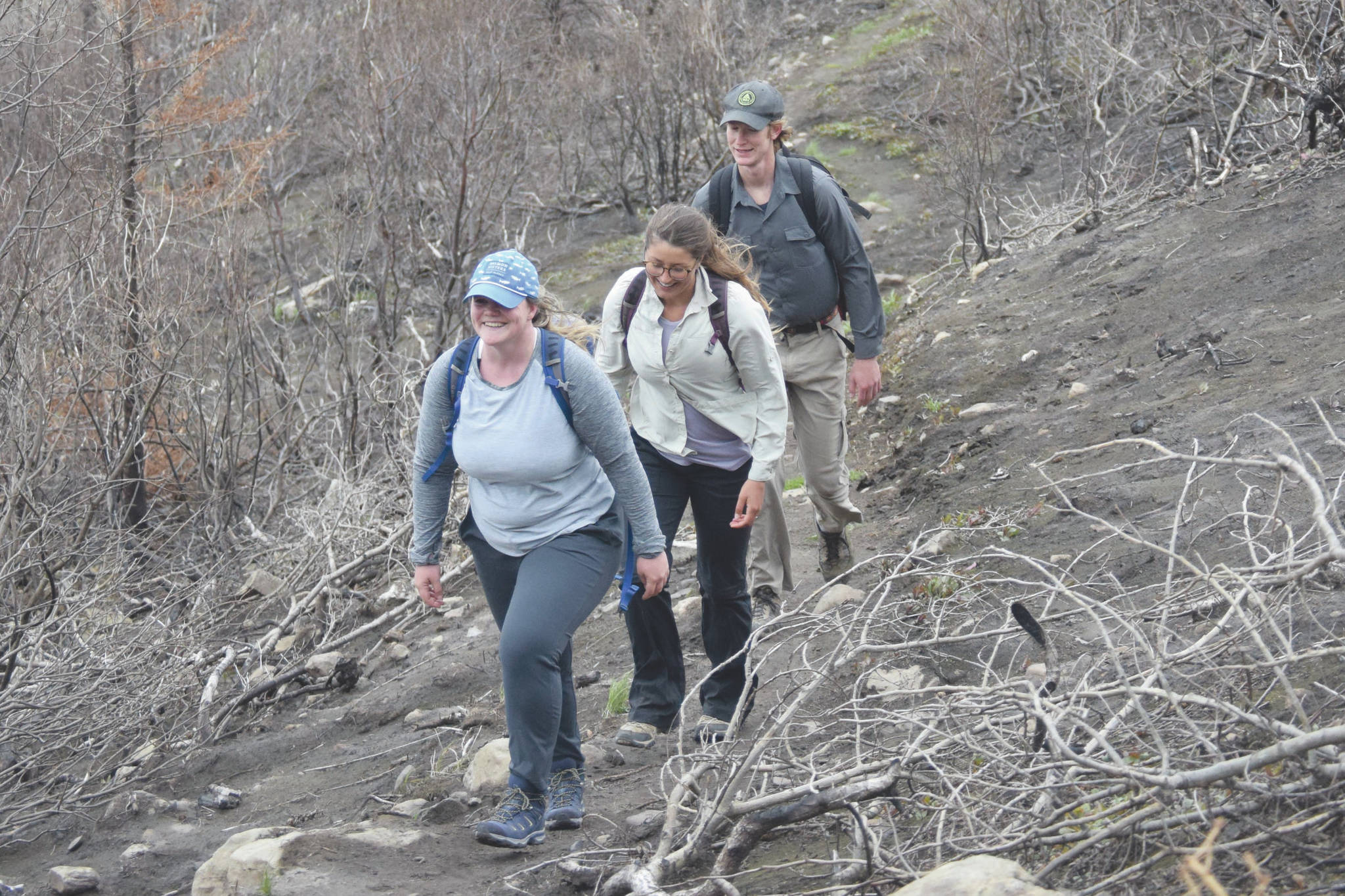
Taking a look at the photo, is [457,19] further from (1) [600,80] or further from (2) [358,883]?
(2) [358,883]

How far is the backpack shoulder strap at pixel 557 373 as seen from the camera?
11.1 ft

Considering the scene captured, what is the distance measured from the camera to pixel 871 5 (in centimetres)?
2078

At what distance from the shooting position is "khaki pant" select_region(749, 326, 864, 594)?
15.8 feet

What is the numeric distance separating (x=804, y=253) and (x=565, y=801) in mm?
2153

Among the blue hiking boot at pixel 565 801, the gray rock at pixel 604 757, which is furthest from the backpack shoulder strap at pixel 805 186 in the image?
the blue hiking boot at pixel 565 801

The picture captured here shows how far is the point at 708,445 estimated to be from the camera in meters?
4.03

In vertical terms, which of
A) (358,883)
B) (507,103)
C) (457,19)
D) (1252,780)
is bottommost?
(358,883)

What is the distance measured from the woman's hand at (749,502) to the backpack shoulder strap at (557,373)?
2.40 feet

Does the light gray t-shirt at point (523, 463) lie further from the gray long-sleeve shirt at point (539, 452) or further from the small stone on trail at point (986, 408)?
the small stone on trail at point (986, 408)

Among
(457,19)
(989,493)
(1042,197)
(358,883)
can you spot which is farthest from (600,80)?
(358,883)

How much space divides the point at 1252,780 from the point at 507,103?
9.96 metres

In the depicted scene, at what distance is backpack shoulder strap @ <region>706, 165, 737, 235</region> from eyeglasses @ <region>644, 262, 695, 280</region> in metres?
0.88

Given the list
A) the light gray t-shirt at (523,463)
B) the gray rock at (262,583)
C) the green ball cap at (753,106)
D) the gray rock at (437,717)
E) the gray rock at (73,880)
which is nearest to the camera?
the light gray t-shirt at (523,463)

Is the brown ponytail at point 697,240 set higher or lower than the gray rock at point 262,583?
higher
